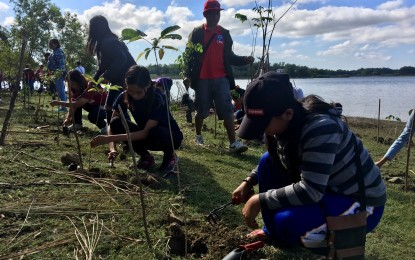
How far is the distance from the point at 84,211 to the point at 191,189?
0.93 m

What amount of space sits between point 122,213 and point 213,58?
2.85 meters

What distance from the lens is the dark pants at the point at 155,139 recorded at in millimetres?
3473

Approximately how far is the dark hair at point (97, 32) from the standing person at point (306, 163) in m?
3.18

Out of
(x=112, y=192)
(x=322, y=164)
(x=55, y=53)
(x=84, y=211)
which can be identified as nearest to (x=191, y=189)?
(x=112, y=192)

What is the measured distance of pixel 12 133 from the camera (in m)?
4.88

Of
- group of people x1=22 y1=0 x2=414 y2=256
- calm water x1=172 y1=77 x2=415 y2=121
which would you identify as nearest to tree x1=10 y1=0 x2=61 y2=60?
calm water x1=172 y1=77 x2=415 y2=121

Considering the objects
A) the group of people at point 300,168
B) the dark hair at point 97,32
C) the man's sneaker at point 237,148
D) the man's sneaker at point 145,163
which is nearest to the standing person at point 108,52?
the dark hair at point 97,32

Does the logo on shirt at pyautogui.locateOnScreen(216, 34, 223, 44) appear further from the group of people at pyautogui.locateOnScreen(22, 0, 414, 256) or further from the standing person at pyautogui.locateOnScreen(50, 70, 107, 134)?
the group of people at pyautogui.locateOnScreen(22, 0, 414, 256)

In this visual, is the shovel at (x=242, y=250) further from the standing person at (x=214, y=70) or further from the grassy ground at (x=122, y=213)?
the standing person at (x=214, y=70)

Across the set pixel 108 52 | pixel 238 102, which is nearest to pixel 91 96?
pixel 108 52

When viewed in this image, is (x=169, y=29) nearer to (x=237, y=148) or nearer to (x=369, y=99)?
(x=237, y=148)

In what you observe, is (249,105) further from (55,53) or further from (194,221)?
(55,53)

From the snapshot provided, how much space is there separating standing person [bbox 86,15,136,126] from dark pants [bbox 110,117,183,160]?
862 mm

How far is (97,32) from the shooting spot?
458cm
